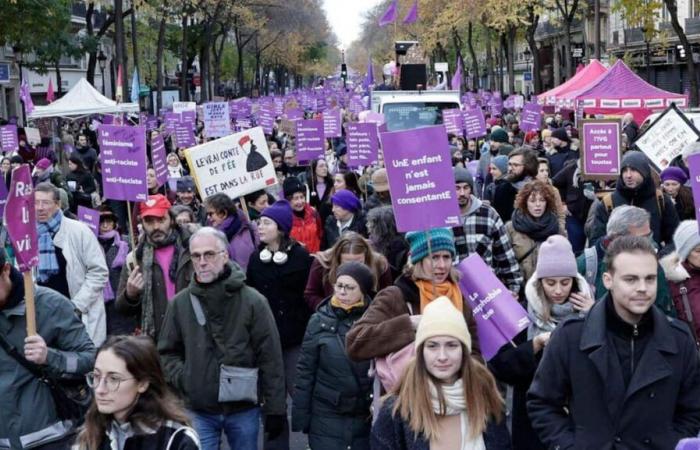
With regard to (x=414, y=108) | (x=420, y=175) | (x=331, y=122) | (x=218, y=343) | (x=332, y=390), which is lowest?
(x=332, y=390)

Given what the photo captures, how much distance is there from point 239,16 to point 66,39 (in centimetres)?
2122

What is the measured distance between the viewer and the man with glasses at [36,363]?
4.87 meters

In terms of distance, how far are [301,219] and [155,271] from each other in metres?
3.00

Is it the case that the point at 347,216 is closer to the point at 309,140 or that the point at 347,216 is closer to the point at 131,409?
the point at 131,409

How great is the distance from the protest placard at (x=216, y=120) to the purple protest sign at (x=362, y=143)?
708 cm

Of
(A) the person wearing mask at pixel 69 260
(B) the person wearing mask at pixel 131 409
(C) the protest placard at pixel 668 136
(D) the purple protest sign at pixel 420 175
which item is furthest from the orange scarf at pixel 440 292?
(C) the protest placard at pixel 668 136

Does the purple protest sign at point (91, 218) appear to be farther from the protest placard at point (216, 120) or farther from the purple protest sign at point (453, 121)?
the protest placard at point (216, 120)

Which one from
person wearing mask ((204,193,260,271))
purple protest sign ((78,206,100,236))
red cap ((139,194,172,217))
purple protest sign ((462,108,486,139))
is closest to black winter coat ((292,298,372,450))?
red cap ((139,194,172,217))

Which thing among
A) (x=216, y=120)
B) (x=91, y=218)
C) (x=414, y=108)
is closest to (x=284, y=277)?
(x=91, y=218)

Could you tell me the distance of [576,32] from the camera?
74.0m

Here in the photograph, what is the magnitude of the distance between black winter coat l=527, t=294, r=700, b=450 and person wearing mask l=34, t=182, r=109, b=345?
3.56m

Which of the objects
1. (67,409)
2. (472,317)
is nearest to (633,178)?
(472,317)

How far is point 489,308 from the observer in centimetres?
566

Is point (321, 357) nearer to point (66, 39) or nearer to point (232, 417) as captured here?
point (232, 417)
